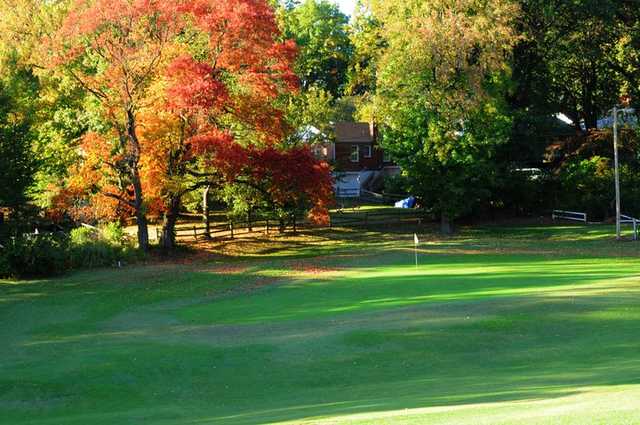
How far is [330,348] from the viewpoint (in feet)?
61.3

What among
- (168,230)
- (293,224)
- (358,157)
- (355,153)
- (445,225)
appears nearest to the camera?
(168,230)

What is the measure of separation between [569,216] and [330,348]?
4608 centimetres

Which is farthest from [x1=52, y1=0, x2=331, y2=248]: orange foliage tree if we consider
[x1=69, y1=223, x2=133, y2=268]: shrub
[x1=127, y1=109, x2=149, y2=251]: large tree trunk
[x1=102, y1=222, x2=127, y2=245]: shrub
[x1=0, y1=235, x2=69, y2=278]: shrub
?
[x1=0, y1=235, x2=69, y2=278]: shrub

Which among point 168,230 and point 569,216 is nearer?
point 168,230

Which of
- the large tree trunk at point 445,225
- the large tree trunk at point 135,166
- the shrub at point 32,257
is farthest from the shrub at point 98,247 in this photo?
the large tree trunk at point 445,225

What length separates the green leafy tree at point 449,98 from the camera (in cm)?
5394

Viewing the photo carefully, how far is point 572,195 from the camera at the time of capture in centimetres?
6188

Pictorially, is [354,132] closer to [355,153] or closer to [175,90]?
[355,153]

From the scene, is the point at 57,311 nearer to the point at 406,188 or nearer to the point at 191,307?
the point at 191,307

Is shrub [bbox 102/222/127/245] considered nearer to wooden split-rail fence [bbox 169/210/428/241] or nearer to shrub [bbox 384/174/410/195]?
wooden split-rail fence [bbox 169/210/428/241]

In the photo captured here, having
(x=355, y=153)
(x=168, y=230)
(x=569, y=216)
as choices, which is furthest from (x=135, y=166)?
(x=355, y=153)

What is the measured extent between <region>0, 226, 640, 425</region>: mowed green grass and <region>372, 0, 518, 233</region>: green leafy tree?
20.2 metres

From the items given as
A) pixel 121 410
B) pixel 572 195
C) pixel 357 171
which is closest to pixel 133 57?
pixel 121 410

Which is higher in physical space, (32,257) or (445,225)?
(445,225)
